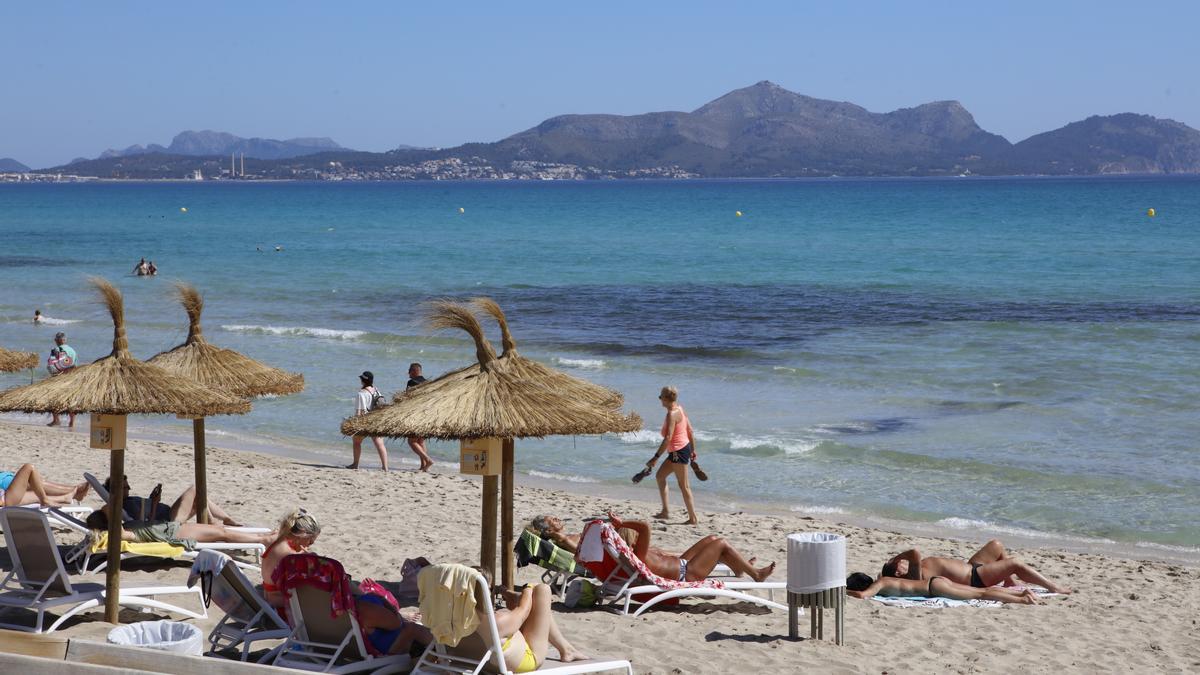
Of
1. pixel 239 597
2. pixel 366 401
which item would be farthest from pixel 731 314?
pixel 239 597

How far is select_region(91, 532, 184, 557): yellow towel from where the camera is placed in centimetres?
896

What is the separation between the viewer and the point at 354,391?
2069cm

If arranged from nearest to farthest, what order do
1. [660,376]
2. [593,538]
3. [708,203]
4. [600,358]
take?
[593,538] → [660,376] → [600,358] → [708,203]

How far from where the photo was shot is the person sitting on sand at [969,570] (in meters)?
9.59

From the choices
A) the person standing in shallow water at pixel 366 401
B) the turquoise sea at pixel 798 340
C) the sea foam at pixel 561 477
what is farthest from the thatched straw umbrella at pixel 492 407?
the sea foam at pixel 561 477

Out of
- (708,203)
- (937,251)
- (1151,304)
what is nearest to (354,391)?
(1151,304)

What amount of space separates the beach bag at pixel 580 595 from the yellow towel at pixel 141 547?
2.72m

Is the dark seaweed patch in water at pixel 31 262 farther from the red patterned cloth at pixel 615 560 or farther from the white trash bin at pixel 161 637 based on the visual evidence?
the white trash bin at pixel 161 637

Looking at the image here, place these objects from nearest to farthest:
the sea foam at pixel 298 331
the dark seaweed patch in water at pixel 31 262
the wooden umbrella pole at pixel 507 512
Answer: the wooden umbrella pole at pixel 507 512
the sea foam at pixel 298 331
the dark seaweed patch in water at pixel 31 262

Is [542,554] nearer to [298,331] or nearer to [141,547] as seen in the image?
[141,547]

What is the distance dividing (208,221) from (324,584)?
85.8 meters

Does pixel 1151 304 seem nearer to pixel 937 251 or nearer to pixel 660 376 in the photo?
pixel 660 376

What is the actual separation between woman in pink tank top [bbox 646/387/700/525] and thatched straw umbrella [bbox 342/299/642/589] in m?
3.40

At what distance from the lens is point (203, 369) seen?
9758 mm
